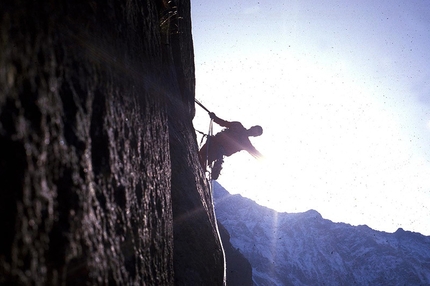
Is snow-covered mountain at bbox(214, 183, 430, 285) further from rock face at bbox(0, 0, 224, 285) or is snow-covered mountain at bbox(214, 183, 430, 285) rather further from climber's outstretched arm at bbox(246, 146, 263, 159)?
rock face at bbox(0, 0, 224, 285)

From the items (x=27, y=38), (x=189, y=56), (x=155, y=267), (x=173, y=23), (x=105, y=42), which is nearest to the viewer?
(x=27, y=38)

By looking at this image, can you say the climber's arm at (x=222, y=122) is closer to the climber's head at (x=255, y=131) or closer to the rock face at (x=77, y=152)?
the climber's head at (x=255, y=131)

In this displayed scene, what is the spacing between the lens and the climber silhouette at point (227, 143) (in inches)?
340

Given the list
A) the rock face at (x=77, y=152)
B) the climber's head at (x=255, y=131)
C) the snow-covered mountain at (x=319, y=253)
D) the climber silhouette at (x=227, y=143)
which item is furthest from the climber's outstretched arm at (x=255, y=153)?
the snow-covered mountain at (x=319, y=253)

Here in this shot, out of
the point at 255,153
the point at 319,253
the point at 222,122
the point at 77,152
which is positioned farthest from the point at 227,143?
the point at 319,253

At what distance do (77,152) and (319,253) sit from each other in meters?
212

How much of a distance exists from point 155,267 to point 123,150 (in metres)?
0.86

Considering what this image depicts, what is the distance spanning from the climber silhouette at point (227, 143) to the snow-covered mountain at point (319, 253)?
526 ft

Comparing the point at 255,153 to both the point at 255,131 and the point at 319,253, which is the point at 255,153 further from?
the point at 319,253

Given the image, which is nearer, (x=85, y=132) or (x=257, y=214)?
(x=85, y=132)

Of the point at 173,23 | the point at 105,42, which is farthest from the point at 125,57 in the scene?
the point at 173,23

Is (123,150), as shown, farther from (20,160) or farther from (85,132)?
(20,160)

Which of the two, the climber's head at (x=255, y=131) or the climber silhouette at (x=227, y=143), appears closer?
the climber silhouette at (x=227, y=143)

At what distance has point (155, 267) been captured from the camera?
1836 millimetres
